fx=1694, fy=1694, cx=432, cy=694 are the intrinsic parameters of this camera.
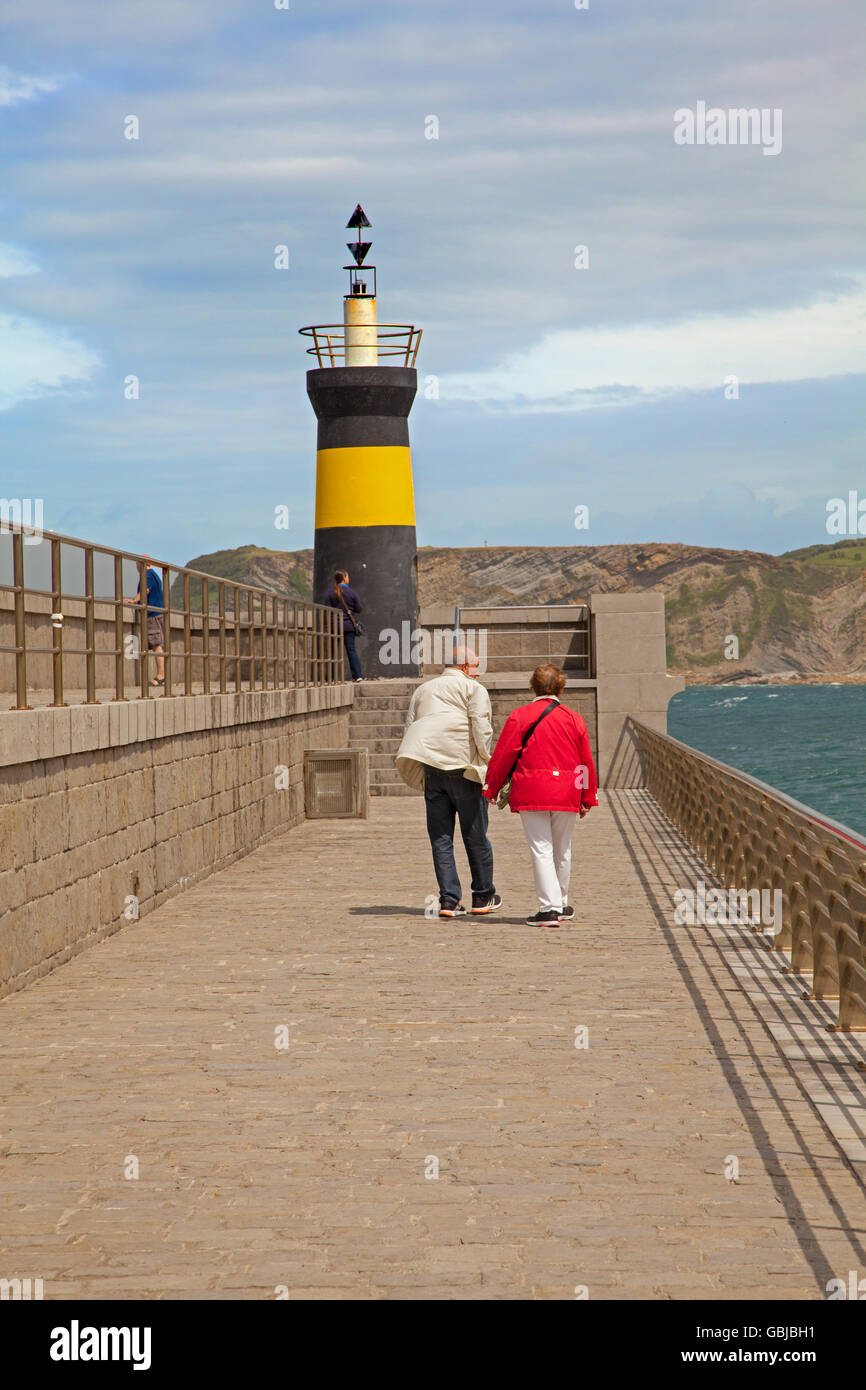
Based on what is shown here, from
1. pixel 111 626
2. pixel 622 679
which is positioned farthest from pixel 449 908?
pixel 622 679

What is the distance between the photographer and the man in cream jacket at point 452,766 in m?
11.2

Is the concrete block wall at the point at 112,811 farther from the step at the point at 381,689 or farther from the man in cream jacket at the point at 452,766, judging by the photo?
the step at the point at 381,689

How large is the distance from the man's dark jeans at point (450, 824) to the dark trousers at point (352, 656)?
15.3 meters

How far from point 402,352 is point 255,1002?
2224cm

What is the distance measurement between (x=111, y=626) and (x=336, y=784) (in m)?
4.04

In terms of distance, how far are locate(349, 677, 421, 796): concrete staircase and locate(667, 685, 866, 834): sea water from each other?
7439 millimetres

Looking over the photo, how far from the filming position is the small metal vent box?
19.9m

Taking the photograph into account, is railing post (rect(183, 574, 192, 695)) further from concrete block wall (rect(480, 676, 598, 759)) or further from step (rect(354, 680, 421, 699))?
concrete block wall (rect(480, 676, 598, 759))

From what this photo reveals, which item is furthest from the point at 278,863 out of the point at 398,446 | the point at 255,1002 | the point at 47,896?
the point at 398,446

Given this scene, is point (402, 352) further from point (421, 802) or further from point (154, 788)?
point (154, 788)

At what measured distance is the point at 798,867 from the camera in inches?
356

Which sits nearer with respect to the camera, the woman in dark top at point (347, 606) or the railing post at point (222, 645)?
the railing post at point (222, 645)

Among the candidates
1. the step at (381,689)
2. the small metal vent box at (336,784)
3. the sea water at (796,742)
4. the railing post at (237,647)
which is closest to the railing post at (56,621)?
the railing post at (237,647)
